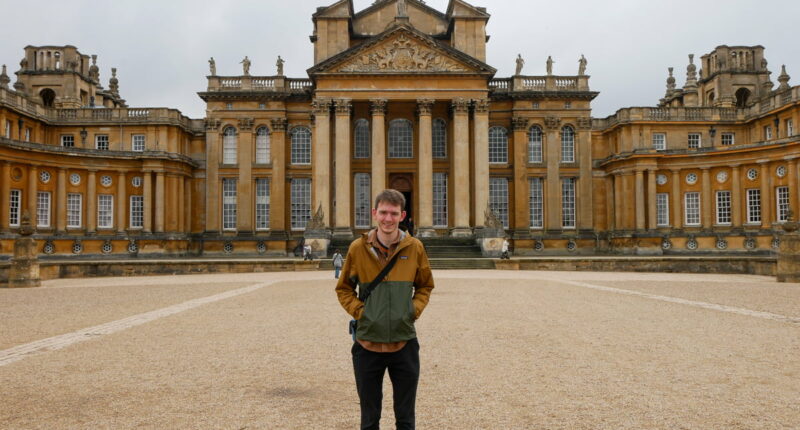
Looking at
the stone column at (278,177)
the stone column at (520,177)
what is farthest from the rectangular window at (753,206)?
the stone column at (278,177)

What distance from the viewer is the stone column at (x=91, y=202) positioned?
125ft

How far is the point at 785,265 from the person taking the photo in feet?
64.3

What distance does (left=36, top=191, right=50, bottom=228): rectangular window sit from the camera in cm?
3628

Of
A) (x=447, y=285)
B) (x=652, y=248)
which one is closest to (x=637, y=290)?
(x=447, y=285)

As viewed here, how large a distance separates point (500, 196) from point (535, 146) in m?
3.99

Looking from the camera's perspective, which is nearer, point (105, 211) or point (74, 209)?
point (74, 209)

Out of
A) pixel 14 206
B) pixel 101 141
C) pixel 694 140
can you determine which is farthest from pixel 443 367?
pixel 694 140

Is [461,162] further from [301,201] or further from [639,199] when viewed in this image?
[639,199]

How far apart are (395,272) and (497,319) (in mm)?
7788

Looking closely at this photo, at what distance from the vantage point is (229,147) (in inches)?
1571

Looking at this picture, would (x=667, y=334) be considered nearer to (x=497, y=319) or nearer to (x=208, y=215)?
(x=497, y=319)

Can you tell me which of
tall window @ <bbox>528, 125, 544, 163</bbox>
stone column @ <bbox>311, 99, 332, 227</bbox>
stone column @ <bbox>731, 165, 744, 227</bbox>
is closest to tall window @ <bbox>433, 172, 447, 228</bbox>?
tall window @ <bbox>528, 125, 544, 163</bbox>

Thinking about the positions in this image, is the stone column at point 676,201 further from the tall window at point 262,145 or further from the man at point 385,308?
the man at point 385,308

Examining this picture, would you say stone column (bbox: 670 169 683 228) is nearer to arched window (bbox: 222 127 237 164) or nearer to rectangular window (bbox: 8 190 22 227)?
arched window (bbox: 222 127 237 164)
